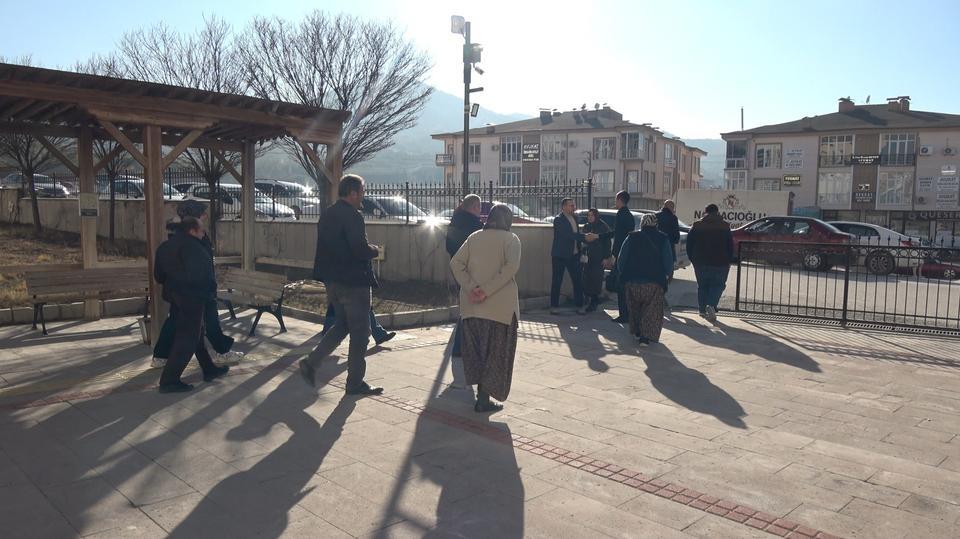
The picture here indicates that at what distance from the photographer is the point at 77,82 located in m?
7.90

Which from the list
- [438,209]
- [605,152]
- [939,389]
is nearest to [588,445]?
[939,389]

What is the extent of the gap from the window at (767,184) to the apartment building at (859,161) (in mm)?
81

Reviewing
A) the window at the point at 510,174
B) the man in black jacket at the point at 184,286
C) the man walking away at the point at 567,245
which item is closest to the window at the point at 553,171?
the window at the point at 510,174

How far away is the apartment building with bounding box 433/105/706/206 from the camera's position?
224 feet

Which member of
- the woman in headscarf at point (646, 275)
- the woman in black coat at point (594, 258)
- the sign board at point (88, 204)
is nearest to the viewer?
the woman in headscarf at point (646, 275)

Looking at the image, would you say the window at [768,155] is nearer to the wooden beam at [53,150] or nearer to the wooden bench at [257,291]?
the wooden bench at [257,291]

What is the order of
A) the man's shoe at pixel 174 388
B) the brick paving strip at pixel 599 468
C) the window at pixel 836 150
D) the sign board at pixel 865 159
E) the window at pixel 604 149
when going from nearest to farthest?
1. the brick paving strip at pixel 599 468
2. the man's shoe at pixel 174 388
3. the sign board at pixel 865 159
4. the window at pixel 836 150
5. the window at pixel 604 149

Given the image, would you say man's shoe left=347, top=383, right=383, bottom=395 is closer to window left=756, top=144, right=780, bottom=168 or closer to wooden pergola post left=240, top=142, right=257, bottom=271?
wooden pergola post left=240, top=142, right=257, bottom=271

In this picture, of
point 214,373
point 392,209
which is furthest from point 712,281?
point 392,209

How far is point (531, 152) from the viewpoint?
7131 cm

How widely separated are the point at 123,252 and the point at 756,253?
46.9ft

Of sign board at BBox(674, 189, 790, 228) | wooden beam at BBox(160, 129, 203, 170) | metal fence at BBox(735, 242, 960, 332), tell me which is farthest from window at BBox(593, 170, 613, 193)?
wooden beam at BBox(160, 129, 203, 170)

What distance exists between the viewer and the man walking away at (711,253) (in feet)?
35.0

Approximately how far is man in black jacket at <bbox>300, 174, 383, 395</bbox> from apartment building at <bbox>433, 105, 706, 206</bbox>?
2319 inches
